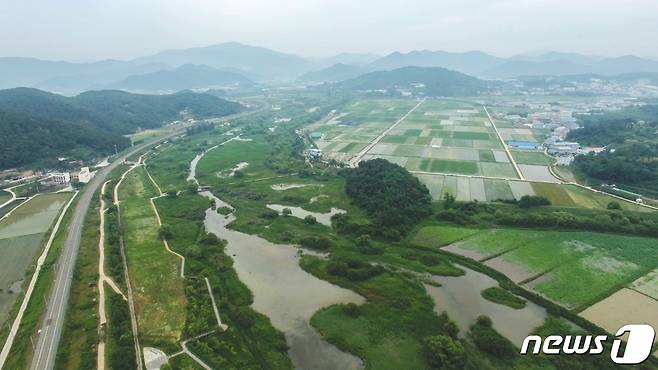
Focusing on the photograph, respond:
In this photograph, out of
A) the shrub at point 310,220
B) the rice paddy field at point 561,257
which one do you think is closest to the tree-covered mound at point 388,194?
the rice paddy field at point 561,257

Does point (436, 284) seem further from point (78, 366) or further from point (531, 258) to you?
point (78, 366)

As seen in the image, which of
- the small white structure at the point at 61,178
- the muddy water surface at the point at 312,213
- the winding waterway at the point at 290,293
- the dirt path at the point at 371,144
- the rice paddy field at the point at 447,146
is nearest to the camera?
the winding waterway at the point at 290,293

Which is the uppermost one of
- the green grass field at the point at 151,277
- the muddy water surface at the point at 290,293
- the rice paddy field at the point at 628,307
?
the green grass field at the point at 151,277

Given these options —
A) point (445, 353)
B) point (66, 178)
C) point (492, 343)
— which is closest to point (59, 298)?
point (445, 353)

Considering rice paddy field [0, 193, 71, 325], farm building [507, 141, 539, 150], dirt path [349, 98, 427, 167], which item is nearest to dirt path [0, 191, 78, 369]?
rice paddy field [0, 193, 71, 325]

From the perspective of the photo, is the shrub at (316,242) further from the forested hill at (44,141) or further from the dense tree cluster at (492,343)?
the forested hill at (44,141)

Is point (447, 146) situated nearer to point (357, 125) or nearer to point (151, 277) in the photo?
point (357, 125)

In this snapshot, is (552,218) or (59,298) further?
(552,218)
